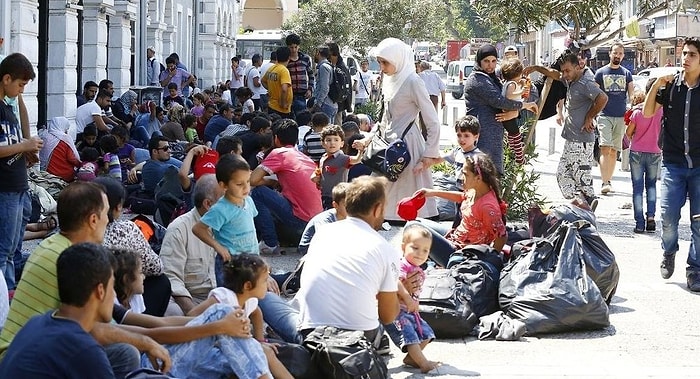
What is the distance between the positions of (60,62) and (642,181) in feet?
33.9

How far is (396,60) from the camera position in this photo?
1027 cm

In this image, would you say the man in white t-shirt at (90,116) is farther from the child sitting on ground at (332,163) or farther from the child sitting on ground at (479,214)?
the child sitting on ground at (479,214)

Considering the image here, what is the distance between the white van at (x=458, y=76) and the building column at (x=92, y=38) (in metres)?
37.4

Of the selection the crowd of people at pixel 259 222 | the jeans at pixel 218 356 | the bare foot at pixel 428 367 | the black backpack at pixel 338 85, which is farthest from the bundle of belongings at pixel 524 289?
the black backpack at pixel 338 85

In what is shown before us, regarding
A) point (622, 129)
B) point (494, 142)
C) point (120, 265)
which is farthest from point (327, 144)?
point (622, 129)

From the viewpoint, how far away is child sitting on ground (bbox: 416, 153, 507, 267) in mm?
8859

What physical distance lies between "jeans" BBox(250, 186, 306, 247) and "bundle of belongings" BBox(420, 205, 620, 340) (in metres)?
2.74

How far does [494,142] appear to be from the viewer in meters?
11.2

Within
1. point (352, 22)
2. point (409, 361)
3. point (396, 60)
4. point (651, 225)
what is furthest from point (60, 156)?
point (352, 22)

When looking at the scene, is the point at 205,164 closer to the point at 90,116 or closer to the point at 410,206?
the point at 410,206

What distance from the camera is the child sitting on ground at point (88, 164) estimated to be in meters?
12.9

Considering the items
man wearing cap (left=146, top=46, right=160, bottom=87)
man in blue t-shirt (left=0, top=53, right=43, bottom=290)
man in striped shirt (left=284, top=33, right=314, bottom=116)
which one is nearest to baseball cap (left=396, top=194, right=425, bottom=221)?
man in blue t-shirt (left=0, top=53, right=43, bottom=290)

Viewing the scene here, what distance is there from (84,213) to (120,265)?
1.39ft

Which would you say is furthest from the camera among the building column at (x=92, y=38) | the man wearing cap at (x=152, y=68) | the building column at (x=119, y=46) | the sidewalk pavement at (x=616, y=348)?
the man wearing cap at (x=152, y=68)
